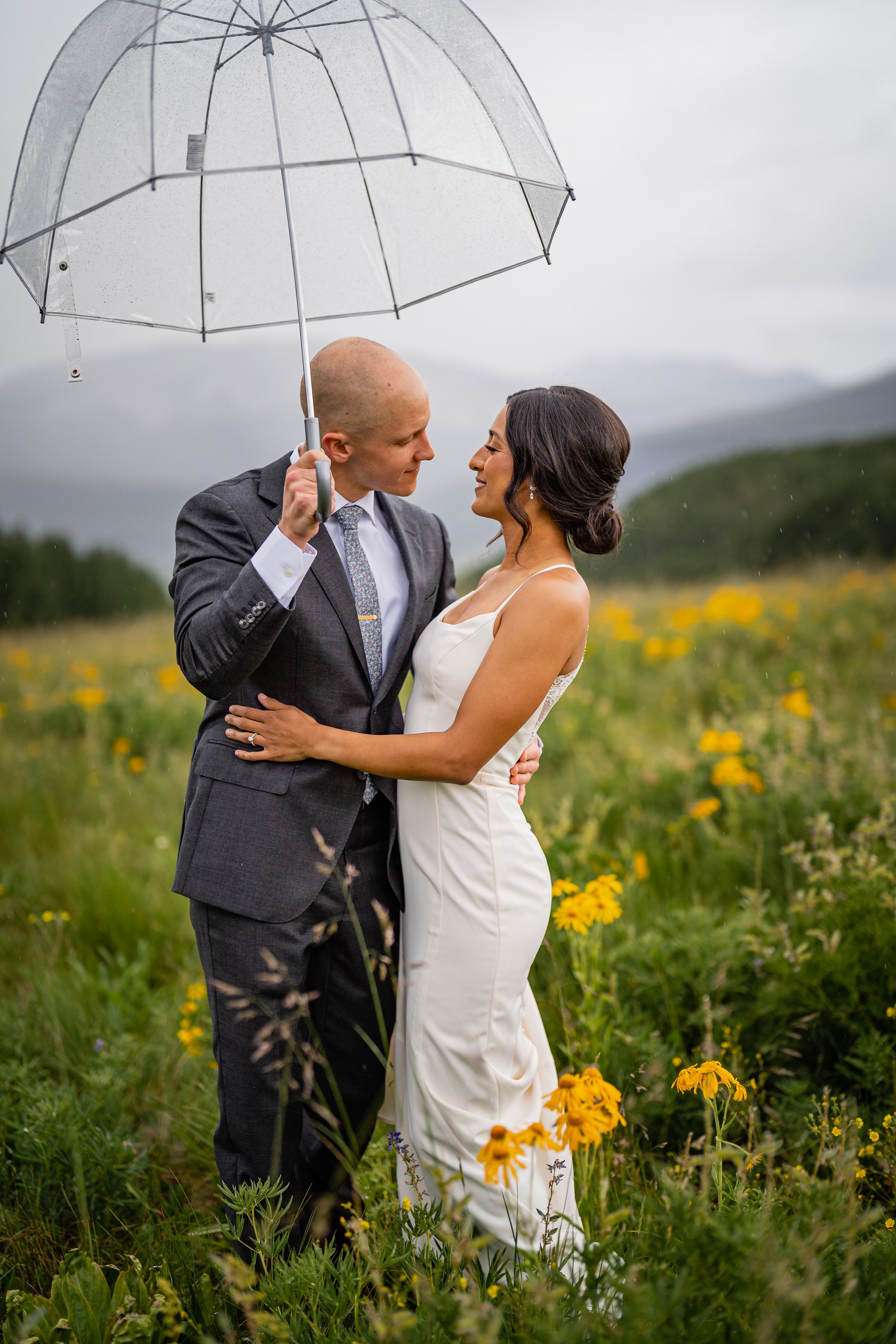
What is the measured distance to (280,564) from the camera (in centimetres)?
208

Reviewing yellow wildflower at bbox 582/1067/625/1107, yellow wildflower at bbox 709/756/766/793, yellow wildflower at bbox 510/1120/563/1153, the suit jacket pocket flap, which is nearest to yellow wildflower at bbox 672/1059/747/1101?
yellow wildflower at bbox 582/1067/625/1107

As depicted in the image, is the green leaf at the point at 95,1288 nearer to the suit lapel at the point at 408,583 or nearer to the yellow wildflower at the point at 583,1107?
the yellow wildflower at the point at 583,1107

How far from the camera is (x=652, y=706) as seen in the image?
6652 millimetres

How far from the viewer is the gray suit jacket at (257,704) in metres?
2.35

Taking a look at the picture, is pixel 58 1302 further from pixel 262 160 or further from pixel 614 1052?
pixel 262 160

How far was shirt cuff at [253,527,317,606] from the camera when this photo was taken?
6.83ft

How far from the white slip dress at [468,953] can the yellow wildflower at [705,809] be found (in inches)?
62.7

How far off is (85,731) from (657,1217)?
649 cm

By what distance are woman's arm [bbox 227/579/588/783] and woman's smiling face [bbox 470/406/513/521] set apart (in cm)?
30

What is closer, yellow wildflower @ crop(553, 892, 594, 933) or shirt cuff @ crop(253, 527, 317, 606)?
shirt cuff @ crop(253, 527, 317, 606)

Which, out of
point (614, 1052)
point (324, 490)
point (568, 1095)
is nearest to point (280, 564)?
point (324, 490)

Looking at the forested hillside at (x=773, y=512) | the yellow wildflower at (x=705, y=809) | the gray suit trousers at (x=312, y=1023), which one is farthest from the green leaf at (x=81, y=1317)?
the forested hillside at (x=773, y=512)

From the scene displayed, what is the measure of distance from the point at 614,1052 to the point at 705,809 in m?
1.37

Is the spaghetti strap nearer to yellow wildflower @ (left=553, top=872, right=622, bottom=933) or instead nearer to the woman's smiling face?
the woman's smiling face
